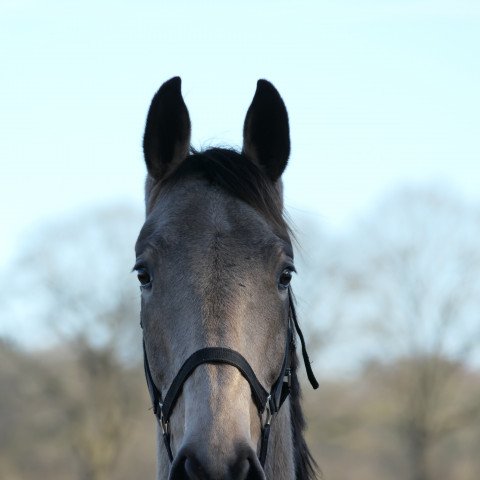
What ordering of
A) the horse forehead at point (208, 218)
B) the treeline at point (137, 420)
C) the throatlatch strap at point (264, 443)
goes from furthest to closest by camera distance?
the treeline at point (137, 420) → the horse forehead at point (208, 218) → the throatlatch strap at point (264, 443)

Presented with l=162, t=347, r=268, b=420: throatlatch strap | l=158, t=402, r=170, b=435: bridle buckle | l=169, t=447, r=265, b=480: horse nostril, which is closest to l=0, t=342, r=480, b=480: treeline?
l=158, t=402, r=170, b=435: bridle buckle

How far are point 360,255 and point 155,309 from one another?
3383 centimetres

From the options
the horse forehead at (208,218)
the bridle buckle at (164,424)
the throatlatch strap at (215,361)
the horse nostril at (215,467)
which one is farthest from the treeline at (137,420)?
the horse nostril at (215,467)

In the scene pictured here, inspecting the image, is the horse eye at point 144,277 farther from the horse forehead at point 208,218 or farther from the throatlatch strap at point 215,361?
the throatlatch strap at point 215,361

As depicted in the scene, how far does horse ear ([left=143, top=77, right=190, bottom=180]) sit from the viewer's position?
16.8ft

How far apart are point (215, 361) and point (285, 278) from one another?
741 mm

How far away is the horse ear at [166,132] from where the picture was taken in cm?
511

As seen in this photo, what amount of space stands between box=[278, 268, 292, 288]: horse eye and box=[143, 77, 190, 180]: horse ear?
967 millimetres

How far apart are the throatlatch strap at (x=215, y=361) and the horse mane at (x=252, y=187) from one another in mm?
782

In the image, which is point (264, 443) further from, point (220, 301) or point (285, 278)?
point (285, 278)

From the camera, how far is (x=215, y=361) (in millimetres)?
4023

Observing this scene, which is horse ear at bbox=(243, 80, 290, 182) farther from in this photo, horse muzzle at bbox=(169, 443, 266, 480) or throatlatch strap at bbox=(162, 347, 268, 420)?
horse muzzle at bbox=(169, 443, 266, 480)

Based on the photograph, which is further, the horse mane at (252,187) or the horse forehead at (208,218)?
the horse mane at (252,187)

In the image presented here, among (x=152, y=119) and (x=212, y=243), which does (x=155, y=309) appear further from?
(x=152, y=119)
